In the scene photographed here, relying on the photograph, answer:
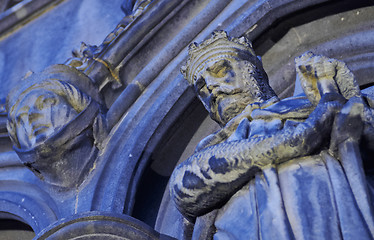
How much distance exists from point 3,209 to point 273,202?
208 cm

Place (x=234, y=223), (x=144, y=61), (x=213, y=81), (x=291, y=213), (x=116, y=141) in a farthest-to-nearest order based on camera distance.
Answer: (x=144, y=61) < (x=116, y=141) < (x=213, y=81) < (x=234, y=223) < (x=291, y=213)

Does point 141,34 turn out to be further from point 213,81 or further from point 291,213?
point 291,213

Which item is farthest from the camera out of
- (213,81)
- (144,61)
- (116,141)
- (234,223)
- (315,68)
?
(144,61)

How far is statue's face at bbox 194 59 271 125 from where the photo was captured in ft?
10.4

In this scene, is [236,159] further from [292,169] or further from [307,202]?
[307,202]

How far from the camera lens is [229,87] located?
320 centimetres

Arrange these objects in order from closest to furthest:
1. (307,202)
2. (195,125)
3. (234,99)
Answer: (307,202)
(234,99)
(195,125)

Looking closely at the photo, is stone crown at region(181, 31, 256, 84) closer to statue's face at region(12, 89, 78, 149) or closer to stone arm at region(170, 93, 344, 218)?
stone arm at region(170, 93, 344, 218)

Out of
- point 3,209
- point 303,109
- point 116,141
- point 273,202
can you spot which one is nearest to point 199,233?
point 273,202

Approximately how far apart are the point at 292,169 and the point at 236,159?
21 cm

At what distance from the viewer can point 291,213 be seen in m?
2.49

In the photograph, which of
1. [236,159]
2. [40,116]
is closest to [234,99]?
[236,159]

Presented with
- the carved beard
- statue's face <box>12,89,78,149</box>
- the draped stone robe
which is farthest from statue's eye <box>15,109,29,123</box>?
the draped stone robe

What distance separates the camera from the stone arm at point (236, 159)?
2588mm
